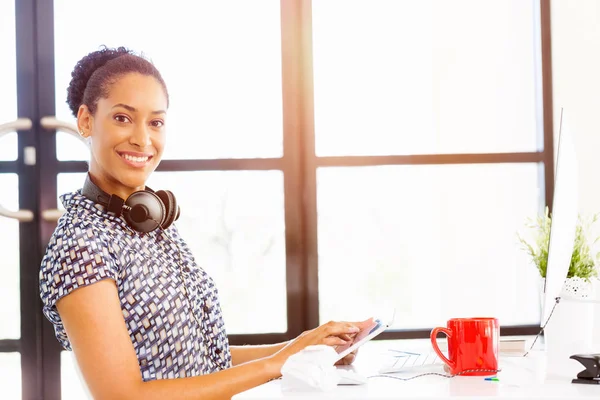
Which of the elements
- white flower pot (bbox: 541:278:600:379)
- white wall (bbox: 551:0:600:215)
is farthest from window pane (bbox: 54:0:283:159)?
white flower pot (bbox: 541:278:600:379)

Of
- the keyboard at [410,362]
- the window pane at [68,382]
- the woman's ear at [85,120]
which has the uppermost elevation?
the woman's ear at [85,120]

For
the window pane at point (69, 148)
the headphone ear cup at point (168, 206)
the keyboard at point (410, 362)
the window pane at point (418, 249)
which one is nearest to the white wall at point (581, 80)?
the window pane at point (418, 249)

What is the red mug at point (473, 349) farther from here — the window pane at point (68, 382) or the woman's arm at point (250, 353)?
the window pane at point (68, 382)

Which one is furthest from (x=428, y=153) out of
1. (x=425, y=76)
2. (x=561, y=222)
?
(x=561, y=222)

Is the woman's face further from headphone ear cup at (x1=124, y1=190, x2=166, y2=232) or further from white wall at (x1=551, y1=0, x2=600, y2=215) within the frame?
white wall at (x1=551, y1=0, x2=600, y2=215)

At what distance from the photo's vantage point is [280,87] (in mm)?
2400

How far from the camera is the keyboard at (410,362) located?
4.31 feet

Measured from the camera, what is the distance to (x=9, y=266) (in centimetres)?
232

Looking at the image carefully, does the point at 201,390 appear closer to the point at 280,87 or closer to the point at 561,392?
the point at 561,392

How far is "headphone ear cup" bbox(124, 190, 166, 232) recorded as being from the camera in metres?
1.46

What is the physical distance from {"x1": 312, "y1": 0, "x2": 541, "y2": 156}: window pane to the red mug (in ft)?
4.01

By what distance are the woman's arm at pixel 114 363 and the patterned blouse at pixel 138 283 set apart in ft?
0.11

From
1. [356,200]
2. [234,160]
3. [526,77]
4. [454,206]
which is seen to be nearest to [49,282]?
A: [234,160]

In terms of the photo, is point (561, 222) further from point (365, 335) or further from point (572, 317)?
point (365, 335)
